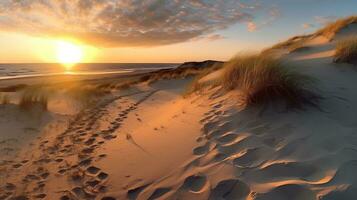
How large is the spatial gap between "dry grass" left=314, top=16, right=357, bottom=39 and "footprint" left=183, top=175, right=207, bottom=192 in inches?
365

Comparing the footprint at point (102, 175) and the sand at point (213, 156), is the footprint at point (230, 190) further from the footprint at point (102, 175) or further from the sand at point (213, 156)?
the footprint at point (102, 175)

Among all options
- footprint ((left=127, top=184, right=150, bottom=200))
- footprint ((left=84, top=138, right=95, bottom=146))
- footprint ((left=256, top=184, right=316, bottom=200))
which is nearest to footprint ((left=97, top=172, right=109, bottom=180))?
footprint ((left=127, top=184, right=150, bottom=200))

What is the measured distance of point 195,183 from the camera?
320 centimetres

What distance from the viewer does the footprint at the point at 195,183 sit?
311cm

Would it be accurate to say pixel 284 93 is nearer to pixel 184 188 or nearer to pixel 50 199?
pixel 184 188

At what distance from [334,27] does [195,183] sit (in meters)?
10.6

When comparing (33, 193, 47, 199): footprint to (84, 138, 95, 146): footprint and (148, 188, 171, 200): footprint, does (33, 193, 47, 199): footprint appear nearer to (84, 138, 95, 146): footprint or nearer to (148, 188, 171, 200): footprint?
(148, 188, 171, 200): footprint

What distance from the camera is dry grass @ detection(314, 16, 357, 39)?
10742 mm

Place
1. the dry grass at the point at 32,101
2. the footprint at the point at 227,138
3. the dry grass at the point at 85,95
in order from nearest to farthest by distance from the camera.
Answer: the footprint at the point at 227,138 < the dry grass at the point at 32,101 < the dry grass at the point at 85,95

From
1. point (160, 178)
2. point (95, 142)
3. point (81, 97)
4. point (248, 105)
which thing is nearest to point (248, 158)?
point (160, 178)

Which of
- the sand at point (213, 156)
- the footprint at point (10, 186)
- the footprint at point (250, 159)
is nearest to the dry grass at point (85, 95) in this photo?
the sand at point (213, 156)

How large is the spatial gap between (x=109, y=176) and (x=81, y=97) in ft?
26.0

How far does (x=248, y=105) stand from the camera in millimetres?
4734

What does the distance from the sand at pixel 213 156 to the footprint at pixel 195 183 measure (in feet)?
0.04
